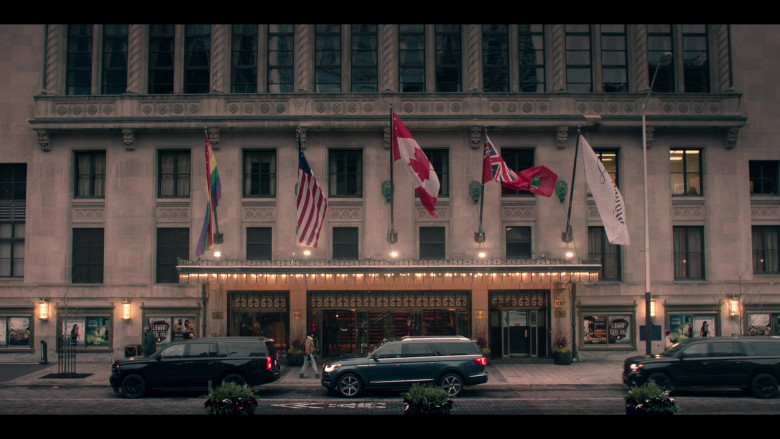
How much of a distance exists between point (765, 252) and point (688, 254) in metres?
3.56

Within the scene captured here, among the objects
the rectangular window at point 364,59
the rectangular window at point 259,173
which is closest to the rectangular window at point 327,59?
the rectangular window at point 364,59

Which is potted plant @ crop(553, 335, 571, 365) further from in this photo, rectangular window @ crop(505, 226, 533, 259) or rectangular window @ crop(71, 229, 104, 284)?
rectangular window @ crop(71, 229, 104, 284)

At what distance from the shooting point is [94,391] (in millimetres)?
20391

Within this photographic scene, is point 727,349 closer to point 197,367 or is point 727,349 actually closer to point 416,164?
point 416,164

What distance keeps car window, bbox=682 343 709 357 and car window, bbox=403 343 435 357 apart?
26.1 ft

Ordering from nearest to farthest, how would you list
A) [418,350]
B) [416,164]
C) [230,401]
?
[230,401] < [418,350] < [416,164]

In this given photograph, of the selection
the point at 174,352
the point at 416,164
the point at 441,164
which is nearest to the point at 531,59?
the point at 441,164

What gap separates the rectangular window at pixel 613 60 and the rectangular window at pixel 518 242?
7.59 m

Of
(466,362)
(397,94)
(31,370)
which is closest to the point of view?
(466,362)

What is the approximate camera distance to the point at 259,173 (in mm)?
26531

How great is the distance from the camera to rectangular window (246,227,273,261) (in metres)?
26.2

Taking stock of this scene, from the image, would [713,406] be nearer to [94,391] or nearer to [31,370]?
[94,391]

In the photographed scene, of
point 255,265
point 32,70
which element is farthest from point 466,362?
point 32,70

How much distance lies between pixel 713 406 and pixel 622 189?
37.4 ft
